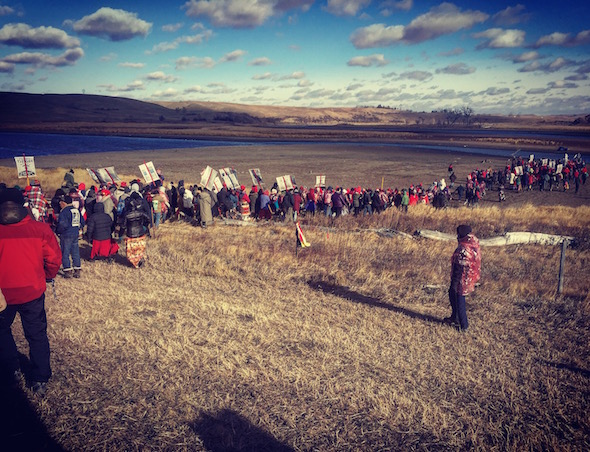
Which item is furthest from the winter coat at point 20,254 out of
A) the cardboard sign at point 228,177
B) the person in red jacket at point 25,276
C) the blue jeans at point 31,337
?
the cardboard sign at point 228,177

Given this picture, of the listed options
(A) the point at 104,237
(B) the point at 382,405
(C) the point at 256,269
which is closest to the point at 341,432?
(B) the point at 382,405

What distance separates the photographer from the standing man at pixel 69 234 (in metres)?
9.34

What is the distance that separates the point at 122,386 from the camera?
548cm

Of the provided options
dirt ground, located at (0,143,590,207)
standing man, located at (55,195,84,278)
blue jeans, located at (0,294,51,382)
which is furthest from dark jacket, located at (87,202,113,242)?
dirt ground, located at (0,143,590,207)

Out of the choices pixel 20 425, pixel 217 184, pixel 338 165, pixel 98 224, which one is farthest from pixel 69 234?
pixel 338 165

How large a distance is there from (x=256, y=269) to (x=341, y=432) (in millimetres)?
6703

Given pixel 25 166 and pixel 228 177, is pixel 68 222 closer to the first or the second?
pixel 25 166

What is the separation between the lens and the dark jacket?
10.3 metres

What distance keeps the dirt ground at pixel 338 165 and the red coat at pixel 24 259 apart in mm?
28239

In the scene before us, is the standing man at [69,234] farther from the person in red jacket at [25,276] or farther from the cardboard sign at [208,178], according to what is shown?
the cardboard sign at [208,178]

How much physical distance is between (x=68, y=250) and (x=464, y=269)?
27.8 ft

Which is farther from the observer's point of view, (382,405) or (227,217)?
(227,217)

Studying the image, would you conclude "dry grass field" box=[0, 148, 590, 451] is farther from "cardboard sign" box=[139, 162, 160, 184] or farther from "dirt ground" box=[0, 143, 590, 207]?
"dirt ground" box=[0, 143, 590, 207]

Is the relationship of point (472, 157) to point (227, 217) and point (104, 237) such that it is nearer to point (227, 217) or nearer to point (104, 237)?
point (227, 217)
